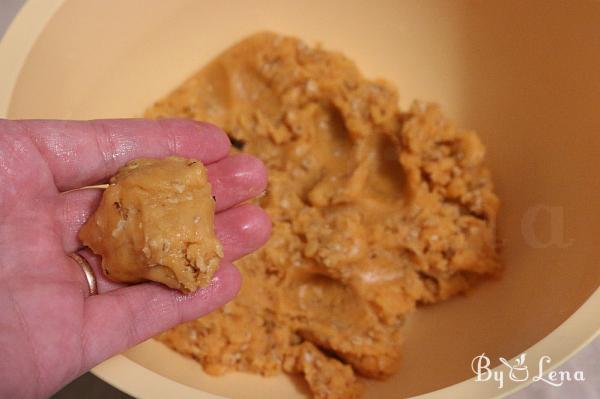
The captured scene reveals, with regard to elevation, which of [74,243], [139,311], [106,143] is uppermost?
[106,143]

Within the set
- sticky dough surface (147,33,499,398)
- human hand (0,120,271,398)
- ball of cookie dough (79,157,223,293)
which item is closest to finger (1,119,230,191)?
human hand (0,120,271,398)

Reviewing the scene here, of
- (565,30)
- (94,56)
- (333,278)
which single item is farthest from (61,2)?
(565,30)

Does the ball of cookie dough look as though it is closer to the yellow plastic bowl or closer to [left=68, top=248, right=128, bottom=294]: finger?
[left=68, top=248, right=128, bottom=294]: finger

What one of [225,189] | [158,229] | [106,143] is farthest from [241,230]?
[106,143]

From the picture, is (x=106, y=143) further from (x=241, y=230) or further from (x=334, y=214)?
(x=334, y=214)

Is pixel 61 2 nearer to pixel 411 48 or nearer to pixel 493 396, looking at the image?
pixel 411 48

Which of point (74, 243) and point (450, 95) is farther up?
point (450, 95)

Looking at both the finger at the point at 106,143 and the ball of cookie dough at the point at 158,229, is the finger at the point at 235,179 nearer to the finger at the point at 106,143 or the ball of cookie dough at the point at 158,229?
the finger at the point at 106,143
